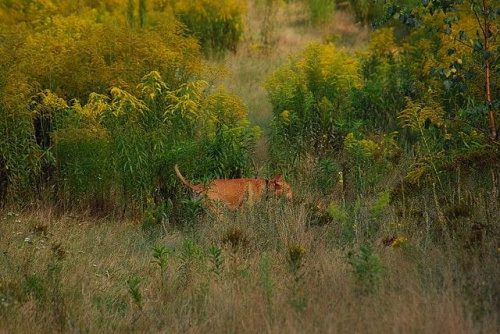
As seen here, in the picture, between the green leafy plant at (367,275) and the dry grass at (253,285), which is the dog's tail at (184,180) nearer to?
the dry grass at (253,285)

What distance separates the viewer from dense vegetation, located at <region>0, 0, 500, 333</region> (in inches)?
217

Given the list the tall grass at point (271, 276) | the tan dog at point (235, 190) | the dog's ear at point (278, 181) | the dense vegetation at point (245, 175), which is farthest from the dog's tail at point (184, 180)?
the dog's ear at point (278, 181)

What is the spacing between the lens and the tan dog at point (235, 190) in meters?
8.18

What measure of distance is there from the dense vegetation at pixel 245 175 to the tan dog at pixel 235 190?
19 centimetres

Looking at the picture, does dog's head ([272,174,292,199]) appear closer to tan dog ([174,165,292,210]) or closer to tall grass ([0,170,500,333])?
Answer: tan dog ([174,165,292,210])

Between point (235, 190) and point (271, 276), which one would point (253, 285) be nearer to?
point (271, 276)

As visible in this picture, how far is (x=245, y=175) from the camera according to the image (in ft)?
30.3

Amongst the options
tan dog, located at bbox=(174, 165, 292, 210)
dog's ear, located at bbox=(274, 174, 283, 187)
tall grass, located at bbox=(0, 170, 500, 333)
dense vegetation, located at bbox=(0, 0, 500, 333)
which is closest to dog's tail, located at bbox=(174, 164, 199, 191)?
tan dog, located at bbox=(174, 165, 292, 210)

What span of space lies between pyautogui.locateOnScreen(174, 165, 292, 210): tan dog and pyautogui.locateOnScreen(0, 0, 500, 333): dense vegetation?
193 mm

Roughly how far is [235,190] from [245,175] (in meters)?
1.00

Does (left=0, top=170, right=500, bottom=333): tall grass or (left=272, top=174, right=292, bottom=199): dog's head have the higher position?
(left=0, top=170, right=500, bottom=333): tall grass

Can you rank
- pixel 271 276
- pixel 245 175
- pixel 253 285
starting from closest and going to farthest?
pixel 253 285, pixel 271 276, pixel 245 175

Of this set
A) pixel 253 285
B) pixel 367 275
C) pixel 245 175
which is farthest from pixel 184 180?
pixel 367 275

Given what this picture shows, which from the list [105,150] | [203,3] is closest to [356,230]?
[105,150]
